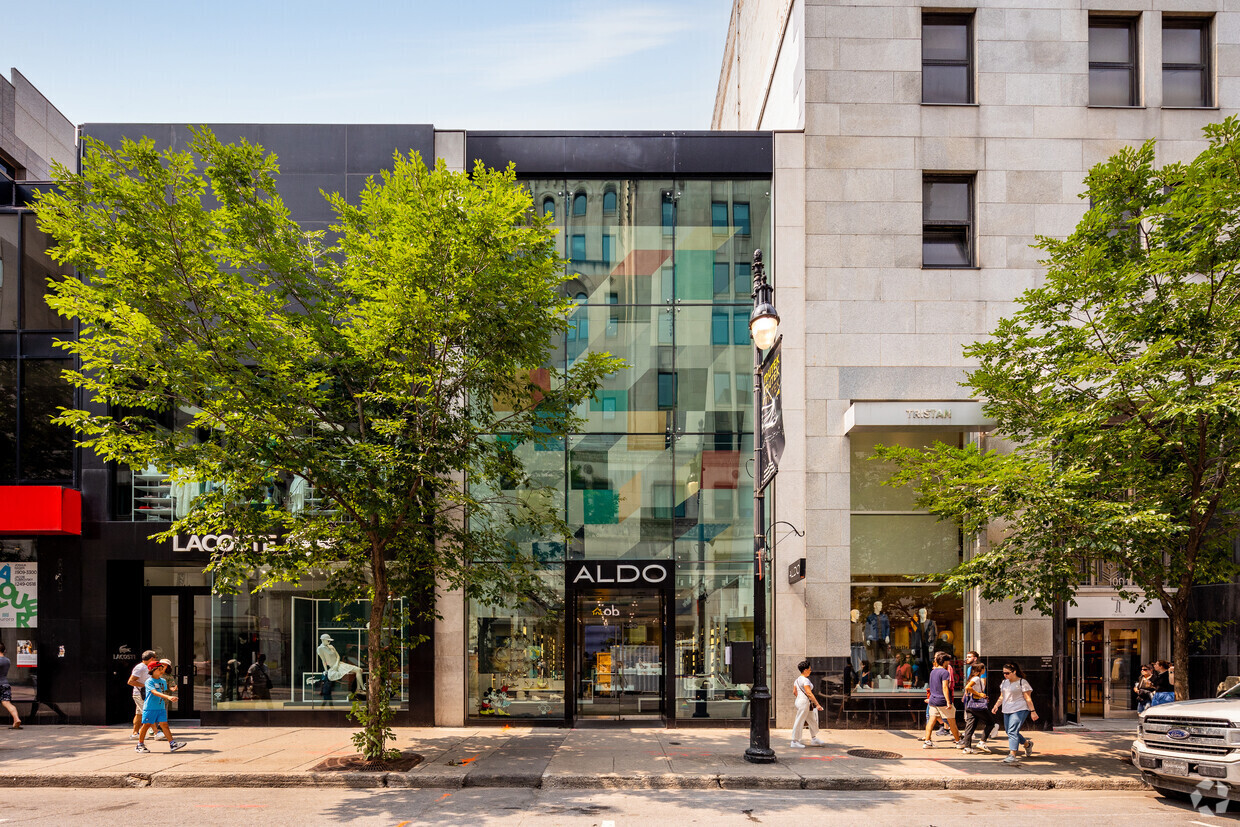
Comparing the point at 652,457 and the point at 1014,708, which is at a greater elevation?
the point at 652,457

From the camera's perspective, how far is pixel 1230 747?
1090cm

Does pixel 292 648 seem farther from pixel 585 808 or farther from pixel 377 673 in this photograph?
pixel 585 808

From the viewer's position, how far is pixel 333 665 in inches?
681

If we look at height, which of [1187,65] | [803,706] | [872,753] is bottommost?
[872,753]

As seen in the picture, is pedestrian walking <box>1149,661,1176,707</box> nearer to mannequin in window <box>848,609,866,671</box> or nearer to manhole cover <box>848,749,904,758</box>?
manhole cover <box>848,749,904,758</box>


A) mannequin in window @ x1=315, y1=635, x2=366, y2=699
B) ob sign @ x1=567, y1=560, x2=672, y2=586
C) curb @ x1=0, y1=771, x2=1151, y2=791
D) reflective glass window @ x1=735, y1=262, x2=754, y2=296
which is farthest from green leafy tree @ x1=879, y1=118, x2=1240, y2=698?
mannequin in window @ x1=315, y1=635, x2=366, y2=699

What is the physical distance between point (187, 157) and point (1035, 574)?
594 inches

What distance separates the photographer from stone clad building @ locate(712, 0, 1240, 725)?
17.3 meters

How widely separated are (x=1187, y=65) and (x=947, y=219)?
20.5 feet

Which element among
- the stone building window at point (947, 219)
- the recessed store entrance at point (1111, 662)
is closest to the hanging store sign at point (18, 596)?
the stone building window at point (947, 219)

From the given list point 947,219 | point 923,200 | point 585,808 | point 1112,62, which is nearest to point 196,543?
point 585,808

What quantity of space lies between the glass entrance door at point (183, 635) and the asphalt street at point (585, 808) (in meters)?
6.14

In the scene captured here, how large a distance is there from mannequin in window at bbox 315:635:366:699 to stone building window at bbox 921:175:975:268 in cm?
1478

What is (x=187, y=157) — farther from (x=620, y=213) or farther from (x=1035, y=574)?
(x=1035, y=574)
